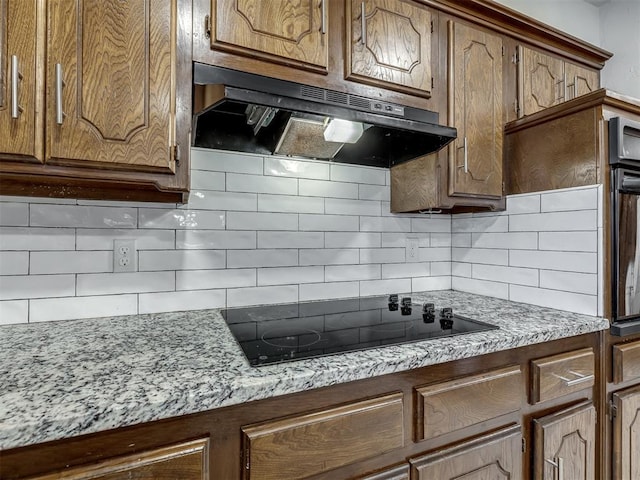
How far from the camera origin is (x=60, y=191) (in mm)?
1131

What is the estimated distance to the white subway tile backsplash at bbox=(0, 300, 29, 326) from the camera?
1153 mm

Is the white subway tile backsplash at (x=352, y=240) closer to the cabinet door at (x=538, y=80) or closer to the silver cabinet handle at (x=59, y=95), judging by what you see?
the cabinet door at (x=538, y=80)

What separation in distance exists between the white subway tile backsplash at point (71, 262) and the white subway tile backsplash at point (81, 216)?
4.0 inches

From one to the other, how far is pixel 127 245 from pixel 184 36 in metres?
0.75

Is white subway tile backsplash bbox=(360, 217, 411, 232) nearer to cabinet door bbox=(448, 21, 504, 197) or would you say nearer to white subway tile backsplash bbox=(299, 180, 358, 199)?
white subway tile backsplash bbox=(299, 180, 358, 199)

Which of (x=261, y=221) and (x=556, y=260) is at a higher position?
(x=261, y=221)

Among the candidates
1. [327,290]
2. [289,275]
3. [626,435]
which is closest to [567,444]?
[626,435]

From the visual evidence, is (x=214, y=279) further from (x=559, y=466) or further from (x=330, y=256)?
(x=559, y=466)

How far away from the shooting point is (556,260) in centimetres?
144

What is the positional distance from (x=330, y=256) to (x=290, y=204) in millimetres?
314

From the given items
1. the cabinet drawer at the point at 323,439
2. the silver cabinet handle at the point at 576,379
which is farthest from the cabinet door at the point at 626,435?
the cabinet drawer at the point at 323,439

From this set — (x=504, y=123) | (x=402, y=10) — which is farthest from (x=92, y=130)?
(x=504, y=123)

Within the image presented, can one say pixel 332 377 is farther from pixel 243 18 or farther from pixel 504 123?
pixel 504 123

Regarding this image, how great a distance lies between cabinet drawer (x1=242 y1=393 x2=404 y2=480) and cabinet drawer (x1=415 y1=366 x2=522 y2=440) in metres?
Answer: 0.08
